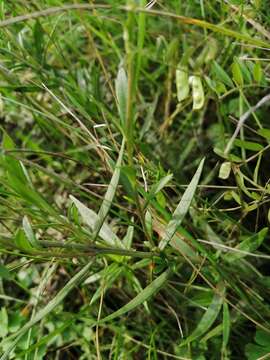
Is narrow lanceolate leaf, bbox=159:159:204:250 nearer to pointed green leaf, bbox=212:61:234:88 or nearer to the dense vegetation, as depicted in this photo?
the dense vegetation

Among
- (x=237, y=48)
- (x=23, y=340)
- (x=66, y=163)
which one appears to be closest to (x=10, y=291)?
(x=23, y=340)

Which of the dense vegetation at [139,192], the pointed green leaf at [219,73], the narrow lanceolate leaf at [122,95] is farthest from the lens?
the pointed green leaf at [219,73]

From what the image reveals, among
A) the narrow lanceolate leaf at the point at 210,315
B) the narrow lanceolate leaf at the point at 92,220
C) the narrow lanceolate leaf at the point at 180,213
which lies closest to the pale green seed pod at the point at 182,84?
the narrow lanceolate leaf at the point at 180,213

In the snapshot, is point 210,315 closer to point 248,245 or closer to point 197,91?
point 248,245

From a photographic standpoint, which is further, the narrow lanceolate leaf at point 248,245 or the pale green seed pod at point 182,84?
the narrow lanceolate leaf at point 248,245

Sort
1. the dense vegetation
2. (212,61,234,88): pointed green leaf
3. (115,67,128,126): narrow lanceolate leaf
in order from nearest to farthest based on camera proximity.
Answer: (115,67,128,126): narrow lanceolate leaf
the dense vegetation
(212,61,234,88): pointed green leaf

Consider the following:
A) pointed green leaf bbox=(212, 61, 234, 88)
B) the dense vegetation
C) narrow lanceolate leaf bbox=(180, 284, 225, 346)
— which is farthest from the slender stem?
pointed green leaf bbox=(212, 61, 234, 88)

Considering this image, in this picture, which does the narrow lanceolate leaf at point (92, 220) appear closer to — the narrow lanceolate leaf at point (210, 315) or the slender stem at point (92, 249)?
the slender stem at point (92, 249)

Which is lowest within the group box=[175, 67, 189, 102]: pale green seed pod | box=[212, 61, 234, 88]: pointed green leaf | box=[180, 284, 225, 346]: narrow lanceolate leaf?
box=[180, 284, 225, 346]: narrow lanceolate leaf

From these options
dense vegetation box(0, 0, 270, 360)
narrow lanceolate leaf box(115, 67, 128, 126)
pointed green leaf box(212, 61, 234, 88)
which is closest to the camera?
narrow lanceolate leaf box(115, 67, 128, 126)
